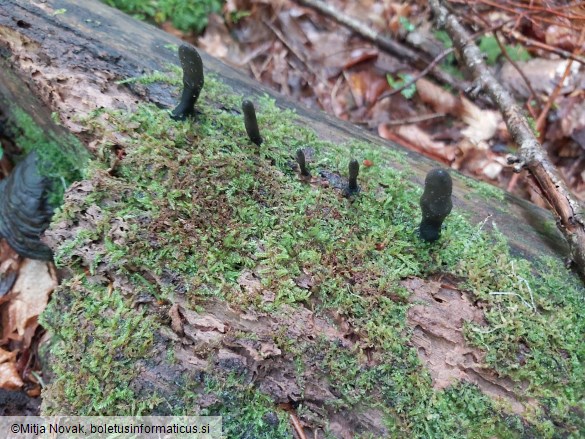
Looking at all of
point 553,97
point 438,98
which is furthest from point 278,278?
point 553,97

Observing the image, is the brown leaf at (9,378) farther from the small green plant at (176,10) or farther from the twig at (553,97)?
the twig at (553,97)

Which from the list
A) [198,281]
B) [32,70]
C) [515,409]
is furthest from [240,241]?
[32,70]

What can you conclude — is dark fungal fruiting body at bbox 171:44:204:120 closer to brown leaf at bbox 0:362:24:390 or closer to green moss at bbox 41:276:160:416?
green moss at bbox 41:276:160:416

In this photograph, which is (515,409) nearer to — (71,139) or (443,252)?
(443,252)

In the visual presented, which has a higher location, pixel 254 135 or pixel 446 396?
pixel 254 135

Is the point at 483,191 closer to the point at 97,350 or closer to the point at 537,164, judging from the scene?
the point at 537,164

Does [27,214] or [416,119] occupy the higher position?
[416,119]

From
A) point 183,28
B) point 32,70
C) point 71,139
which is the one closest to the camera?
point 32,70
